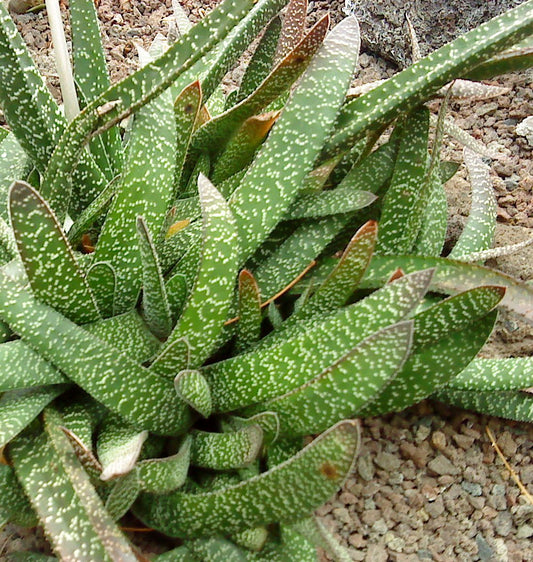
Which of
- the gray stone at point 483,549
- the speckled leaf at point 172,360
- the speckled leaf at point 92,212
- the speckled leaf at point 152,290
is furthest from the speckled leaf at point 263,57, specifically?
the gray stone at point 483,549

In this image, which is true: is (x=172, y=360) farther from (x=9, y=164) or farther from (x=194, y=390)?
(x=9, y=164)

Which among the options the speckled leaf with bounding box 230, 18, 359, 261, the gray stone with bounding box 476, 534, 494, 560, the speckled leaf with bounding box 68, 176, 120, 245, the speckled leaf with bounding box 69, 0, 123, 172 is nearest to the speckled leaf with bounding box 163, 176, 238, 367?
the speckled leaf with bounding box 230, 18, 359, 261

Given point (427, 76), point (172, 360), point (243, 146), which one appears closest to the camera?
point (172, 360)

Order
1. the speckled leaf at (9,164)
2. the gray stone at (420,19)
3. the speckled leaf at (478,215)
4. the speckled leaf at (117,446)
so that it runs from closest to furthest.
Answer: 1. the speckled leaf at (117,446)
2. the speckled leaf at (9,164)
3. the speckled leaf at (478,215)
4. the gray stone at (420,19)

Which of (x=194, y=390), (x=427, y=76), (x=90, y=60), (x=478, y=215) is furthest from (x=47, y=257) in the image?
(x=478, y=215)

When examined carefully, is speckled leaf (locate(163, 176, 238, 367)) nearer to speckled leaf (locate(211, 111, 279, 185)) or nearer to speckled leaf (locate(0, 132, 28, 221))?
speckled leaf (locate(211, 111, 279, 185))

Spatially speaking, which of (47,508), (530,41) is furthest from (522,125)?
(47,508)

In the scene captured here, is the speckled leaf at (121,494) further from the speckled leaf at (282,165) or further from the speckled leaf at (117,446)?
the speckled leaf at (282,165)
